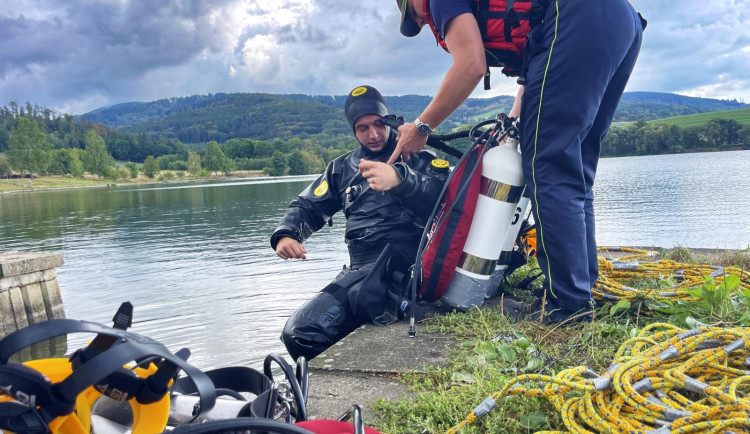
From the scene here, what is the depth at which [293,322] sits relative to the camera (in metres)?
3.99

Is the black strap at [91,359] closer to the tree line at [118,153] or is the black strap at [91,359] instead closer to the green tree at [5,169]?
the tree line at [118,153]

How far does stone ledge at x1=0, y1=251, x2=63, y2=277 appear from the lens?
823 centimetres

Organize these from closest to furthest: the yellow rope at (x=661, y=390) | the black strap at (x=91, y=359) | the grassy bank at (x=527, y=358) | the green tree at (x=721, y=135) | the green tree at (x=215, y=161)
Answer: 1. the black strap at (x=91, y=359)
2. the yellow rope at (x=661, y=390)
3. the grassy bank at (x=527, y=358)
4. the green tree at (x=721, y=135)
5. the green tree at (x=215, y=161)

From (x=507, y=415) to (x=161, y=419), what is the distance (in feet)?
4.06

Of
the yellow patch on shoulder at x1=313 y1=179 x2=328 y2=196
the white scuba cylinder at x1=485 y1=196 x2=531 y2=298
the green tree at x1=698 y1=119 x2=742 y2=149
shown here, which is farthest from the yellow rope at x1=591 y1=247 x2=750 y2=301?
the green tree at x1=698 y1=119 x2=742 y2=149

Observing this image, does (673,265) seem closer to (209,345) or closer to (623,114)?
(209,345)

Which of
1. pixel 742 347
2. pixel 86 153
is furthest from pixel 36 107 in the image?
pixel 742 347

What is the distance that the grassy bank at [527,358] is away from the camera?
6.31ft

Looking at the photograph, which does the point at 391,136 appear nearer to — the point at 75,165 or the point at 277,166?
the point at 277,166

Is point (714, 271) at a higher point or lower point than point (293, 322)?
higher

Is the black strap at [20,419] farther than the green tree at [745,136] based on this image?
No

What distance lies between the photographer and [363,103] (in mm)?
4277

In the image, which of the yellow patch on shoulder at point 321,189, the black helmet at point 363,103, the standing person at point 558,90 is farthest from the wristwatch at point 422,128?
the yellow patch on shoulder at point 321,189

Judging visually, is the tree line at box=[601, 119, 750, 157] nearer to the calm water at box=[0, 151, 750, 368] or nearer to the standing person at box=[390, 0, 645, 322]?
the calm water at box=[0, 151, 750, 368]
